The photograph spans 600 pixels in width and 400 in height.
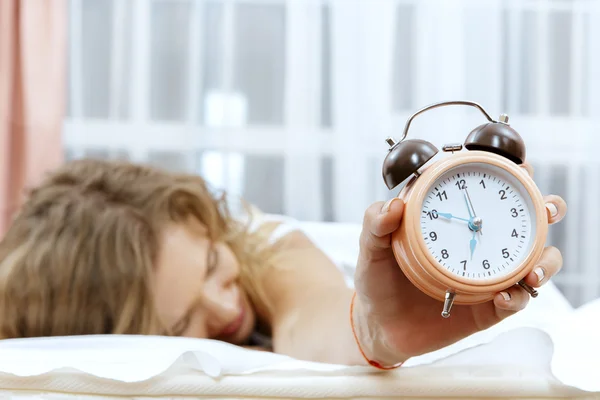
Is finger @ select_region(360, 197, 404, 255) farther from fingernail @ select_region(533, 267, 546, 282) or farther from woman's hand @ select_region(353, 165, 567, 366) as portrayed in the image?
fingernail @ select_region(533, 267, 546, 282)

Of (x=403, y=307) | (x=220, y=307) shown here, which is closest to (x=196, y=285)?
(x=220, y=307)

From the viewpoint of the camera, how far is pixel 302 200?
212 cm

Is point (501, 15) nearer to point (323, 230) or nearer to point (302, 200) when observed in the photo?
point (302, 200)

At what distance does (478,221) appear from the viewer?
646 mm

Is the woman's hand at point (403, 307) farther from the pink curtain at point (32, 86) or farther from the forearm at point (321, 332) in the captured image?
the pink curtain at point (32, 86)

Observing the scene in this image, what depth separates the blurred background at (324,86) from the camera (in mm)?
2070

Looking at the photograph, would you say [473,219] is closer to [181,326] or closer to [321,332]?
[321,332]

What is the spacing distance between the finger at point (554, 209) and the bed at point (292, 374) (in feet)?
0.79

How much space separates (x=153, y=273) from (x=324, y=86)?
1.23 meters

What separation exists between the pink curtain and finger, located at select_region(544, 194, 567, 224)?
1.71m

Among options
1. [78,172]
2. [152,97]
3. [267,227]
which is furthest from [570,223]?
[78,172]

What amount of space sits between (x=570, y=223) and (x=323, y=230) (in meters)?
1.00

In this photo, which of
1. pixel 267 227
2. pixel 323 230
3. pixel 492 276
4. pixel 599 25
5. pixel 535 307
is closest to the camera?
pixel 492 276

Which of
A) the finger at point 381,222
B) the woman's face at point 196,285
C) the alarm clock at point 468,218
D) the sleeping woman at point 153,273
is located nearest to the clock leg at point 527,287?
the alarm clock at point 468,218
